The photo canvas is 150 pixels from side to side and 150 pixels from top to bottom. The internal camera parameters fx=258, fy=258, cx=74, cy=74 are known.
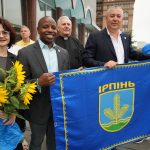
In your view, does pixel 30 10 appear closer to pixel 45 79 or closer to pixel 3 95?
pixel 45 79

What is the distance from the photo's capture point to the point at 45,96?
274 centimetres

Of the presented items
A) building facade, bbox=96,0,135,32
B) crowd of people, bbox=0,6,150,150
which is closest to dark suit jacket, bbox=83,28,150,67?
crowd of people, bbox=0,6,150,150

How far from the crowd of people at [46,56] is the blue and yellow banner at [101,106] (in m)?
0.15

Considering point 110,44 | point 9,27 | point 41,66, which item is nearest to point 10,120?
point 41,66

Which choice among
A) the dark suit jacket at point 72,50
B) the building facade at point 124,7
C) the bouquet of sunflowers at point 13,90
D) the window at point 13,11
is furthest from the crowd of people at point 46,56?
the building facade at point 124,7

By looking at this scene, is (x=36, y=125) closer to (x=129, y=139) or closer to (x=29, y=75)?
(x=29, y=75)

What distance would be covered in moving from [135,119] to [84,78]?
39.3 inches

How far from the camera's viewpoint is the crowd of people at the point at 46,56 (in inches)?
99.8

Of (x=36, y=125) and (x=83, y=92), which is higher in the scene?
(x=83, y=92)

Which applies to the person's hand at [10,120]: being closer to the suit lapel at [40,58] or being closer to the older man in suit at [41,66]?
the older man in suit at [41,66]

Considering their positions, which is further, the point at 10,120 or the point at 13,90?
the point at 10,120

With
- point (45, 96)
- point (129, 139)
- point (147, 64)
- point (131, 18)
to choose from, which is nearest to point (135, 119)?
point (129, 139)

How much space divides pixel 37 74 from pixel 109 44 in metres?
1.09

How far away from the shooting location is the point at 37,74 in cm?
266
